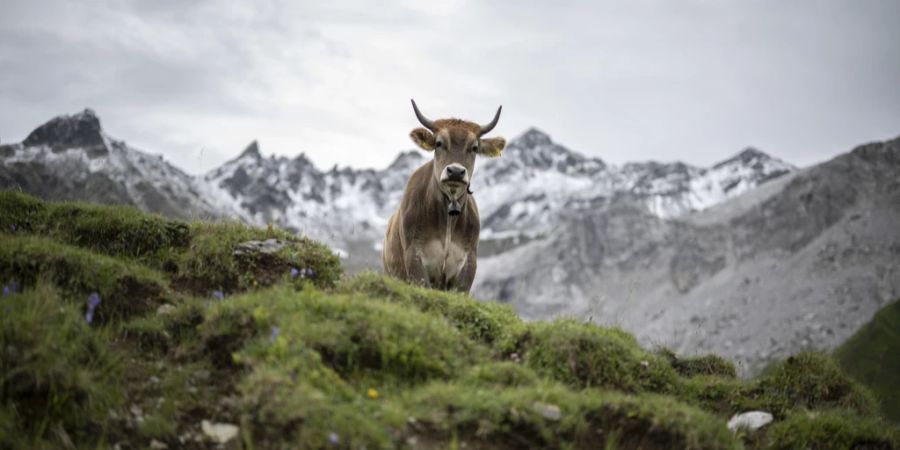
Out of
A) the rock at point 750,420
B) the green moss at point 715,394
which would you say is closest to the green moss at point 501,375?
the green moss at point 715,394

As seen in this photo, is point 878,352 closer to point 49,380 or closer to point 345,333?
point 345,333

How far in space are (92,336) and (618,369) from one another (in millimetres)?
5664

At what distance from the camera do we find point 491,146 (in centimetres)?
1498

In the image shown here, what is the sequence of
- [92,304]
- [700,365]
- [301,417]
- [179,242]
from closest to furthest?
1. [301,417]
2. [92,304]
3. [179,242]
4. [700,365]

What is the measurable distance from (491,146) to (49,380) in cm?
1061

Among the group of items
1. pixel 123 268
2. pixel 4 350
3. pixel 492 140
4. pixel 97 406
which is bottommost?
pixel 97 406

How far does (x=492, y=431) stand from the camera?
20.3 feet

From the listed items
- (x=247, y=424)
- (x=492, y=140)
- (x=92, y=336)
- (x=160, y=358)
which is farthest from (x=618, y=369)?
(x=492, y=140)

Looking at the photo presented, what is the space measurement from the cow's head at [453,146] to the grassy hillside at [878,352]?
463 feet

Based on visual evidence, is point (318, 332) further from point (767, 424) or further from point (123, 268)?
point (767, 424)

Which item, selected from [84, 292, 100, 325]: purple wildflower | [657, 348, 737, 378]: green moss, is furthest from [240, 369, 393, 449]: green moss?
[657, 348, 737, 378]: green moss

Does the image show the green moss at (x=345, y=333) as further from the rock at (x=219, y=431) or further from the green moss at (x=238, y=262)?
Result: the green moss at (x=238, y=262)

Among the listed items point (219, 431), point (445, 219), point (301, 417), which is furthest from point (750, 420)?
point (445, 219)

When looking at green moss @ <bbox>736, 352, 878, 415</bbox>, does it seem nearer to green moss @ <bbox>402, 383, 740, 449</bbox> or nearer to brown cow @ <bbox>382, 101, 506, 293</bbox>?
green moss @ <bbox>402, 383, 740, 449</bbox>
